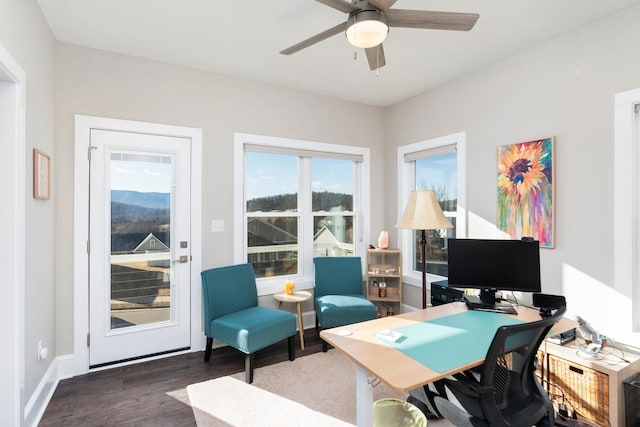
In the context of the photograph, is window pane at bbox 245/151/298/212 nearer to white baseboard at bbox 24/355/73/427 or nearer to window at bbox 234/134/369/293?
window at bbox 234/134/369/293

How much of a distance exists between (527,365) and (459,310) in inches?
27.4

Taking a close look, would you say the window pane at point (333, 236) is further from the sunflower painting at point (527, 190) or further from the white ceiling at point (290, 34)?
the sunflower painting at point (527, 190)

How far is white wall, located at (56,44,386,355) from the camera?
266cm

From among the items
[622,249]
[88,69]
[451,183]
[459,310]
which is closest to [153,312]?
[88,69]

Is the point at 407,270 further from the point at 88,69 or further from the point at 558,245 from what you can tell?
the point at 88,69

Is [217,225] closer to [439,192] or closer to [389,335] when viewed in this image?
[389,335]

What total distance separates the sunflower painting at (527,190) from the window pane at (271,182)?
2182 mm

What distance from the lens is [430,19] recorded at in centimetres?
173

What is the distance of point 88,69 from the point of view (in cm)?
272

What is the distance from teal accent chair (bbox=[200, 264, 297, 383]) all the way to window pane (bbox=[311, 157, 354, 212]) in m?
1.25

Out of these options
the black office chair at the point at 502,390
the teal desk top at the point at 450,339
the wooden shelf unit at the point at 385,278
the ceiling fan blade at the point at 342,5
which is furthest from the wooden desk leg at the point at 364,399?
the wooden shelf unit at the point at 385,278

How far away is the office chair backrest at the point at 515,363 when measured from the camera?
4.30ft

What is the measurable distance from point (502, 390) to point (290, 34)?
276cm

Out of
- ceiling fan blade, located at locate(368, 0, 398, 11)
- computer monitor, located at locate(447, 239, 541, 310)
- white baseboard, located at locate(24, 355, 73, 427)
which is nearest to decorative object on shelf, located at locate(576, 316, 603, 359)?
computer monitor, located at locate(447, 239, 541, 310)
